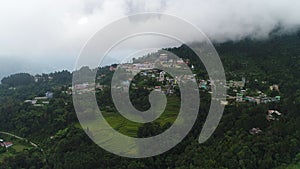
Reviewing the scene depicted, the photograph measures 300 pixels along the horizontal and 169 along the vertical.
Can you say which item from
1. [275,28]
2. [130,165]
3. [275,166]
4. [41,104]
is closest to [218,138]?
[275,166]

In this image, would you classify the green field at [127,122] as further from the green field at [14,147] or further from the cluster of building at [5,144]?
the cluster of building at [5,144]

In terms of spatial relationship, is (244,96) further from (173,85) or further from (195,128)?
(195,128)

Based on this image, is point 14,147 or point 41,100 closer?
point 14,147

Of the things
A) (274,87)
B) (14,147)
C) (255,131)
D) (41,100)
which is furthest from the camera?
(41,100)

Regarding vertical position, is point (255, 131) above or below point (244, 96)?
below

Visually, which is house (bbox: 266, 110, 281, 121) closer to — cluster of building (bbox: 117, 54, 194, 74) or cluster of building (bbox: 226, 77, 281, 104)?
cluster of building (bbox: 226, 77, 281, 104)

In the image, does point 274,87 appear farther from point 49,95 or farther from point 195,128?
point 49,95

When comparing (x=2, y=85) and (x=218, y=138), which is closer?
(x=218, y=138)

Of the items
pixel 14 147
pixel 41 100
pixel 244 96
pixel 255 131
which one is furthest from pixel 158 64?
pixel 255 131

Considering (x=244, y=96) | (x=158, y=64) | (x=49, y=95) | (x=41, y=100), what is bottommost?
(x=244, y=96)

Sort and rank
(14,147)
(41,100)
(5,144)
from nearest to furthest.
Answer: (14,147)
(5,144)
(41,100)

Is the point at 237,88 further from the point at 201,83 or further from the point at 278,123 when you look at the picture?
the point at 278,123
